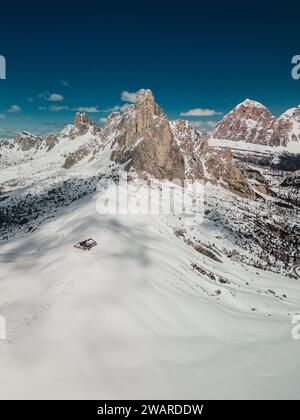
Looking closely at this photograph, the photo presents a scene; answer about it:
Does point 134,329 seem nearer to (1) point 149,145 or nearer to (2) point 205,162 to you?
(1) point 149,145

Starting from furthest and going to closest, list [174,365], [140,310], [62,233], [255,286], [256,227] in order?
[256,227], [62,233], [255,286], [140,310], [174,365]

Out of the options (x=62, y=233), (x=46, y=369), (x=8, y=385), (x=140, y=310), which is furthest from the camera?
(x=62, y=233)

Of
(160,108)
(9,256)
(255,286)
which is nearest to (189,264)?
(255,286)

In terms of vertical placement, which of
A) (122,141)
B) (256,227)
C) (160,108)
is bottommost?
(256,227)

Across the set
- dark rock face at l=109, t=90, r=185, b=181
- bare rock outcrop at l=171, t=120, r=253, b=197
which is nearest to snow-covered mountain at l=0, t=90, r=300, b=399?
dark rock face at l=109, t=90, r=185, b=181

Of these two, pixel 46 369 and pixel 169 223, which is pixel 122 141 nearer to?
pixel 169 223

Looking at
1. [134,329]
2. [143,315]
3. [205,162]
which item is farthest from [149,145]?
[134,329]

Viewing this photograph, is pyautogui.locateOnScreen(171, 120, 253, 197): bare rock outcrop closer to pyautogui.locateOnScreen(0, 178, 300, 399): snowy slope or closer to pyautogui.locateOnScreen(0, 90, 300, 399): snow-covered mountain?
pyautogui.locateOnScreen(0, 90, 300, 399): snow-covered mountain

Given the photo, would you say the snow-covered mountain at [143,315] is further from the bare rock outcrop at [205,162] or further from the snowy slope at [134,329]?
the bare rock outcrop at [205,162]

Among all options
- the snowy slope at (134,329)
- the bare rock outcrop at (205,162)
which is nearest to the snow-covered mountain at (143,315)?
the snowy slope at (134,329)
